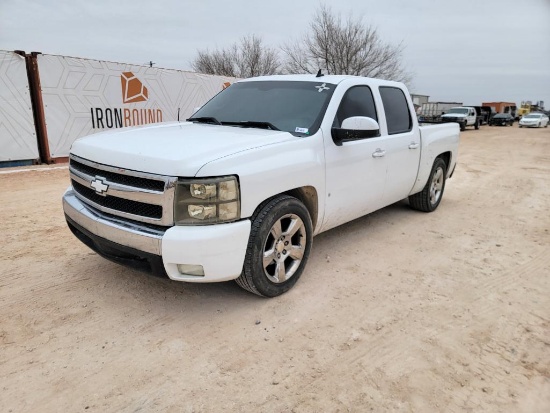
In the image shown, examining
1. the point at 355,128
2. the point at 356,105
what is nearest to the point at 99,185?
the point at 355,128

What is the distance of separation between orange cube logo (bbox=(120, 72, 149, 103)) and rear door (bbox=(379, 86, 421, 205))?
882cm

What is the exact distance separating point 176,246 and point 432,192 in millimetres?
4559

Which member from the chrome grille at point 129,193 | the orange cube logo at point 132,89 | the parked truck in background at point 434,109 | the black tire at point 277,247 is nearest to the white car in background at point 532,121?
the parked truck in background at point 434,109

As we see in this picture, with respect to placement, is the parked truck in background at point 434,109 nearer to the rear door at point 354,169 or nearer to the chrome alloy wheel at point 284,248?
the rear door at point 354,169

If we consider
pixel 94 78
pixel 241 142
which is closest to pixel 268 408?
pixel 241 142

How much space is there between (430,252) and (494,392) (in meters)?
2.27

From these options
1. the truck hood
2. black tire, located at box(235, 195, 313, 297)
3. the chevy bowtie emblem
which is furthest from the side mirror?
the chevy bowtie emblem

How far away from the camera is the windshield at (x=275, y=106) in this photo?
361 centimetres

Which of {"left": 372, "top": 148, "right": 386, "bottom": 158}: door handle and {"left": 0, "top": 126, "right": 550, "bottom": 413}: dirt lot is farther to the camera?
{"left": 372, "top": 148, "right": 386, "bottom": 158}: door handle

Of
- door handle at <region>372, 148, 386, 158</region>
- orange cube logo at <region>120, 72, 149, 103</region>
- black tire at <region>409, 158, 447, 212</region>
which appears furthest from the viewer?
orange cube logo at <region>120, 72, 149, 103</region>

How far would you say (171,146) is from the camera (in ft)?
9.51

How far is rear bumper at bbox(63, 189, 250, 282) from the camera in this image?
265 centimetres

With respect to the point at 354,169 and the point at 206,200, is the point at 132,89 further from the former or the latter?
the point at 206,200

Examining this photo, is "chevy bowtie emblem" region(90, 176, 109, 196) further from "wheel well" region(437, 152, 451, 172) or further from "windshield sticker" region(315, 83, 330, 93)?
"wheel well" region(437, 152, 451, 172)
